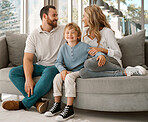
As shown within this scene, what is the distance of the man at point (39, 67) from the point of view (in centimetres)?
187

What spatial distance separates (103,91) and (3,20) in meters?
2.39

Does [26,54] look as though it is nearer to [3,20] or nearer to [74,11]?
[3,20]

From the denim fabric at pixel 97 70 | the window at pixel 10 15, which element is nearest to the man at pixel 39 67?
the denim fabric at pixel 97 70

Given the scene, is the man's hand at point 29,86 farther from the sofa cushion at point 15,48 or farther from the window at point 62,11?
the window at point 62,11

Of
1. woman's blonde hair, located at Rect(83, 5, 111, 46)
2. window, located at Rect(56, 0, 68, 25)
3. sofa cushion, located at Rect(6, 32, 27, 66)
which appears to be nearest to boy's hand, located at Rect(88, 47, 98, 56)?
woman's blonde hair, located at Rect(83, 5, 111, 46)

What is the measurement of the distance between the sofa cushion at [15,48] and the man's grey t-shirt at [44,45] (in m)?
0.37

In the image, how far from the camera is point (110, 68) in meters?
1.77

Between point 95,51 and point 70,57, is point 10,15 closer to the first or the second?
point 70,57

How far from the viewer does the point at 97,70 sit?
1.73 m

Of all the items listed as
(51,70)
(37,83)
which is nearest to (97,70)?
(51,70)

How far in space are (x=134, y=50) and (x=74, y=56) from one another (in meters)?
0.82

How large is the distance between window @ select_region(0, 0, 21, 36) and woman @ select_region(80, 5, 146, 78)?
1678 mm

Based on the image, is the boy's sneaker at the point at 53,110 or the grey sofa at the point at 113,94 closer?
the grey sofa at the point at 113,94

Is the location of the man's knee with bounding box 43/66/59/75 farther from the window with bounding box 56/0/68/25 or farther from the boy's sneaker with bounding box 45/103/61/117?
the window with bounding box 56/0/68/25
